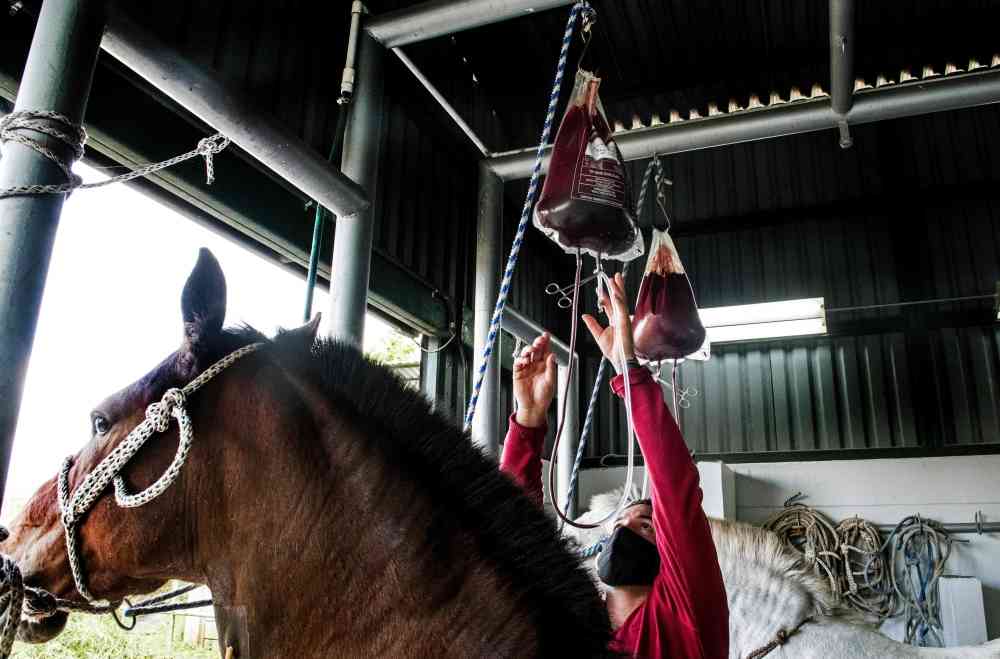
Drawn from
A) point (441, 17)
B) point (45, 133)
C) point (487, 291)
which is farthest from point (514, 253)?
point (487, 291)

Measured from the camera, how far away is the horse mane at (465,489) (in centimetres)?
97

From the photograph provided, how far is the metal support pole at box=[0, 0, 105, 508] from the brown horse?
32 cm

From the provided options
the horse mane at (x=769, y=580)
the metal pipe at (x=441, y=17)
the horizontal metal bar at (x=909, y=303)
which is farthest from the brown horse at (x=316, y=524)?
the horizontal metal bar at (x=909, y=303)

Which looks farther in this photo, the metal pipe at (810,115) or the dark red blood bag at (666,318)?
the metal pipe at (810,115)

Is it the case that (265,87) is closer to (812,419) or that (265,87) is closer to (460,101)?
(460,101)

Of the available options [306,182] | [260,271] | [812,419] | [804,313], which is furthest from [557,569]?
[812,419]

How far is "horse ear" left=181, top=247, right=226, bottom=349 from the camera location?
1.09m

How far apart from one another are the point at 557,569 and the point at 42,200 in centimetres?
128

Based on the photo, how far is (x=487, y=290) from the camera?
4.38 meters

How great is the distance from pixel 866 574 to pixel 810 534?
0.60 meters

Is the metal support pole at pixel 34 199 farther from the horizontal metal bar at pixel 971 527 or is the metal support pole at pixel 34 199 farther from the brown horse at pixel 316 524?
the horizontal metal bar at pixel 971 527

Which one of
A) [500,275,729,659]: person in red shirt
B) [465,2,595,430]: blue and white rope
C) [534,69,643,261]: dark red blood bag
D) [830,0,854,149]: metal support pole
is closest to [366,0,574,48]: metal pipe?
[465,2,595,430]: blue and white rope

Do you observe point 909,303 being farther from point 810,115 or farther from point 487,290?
point 487,290

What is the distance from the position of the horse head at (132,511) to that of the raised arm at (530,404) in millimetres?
1101
